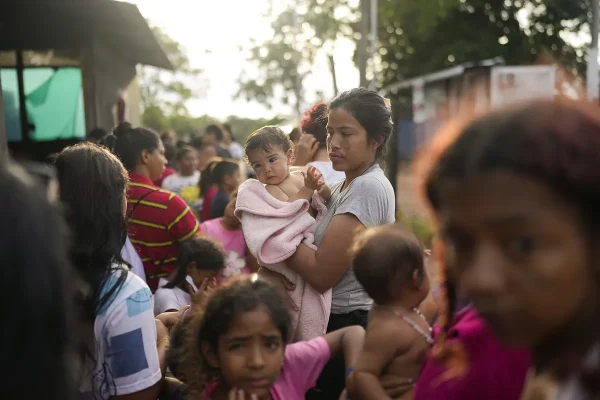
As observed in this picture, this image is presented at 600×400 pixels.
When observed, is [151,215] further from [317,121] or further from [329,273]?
[329,273]

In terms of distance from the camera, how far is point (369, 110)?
3.22 metres

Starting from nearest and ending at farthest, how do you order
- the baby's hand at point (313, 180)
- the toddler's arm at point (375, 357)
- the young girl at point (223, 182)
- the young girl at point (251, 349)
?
the toddler's arm at point (375, 357) < the young girl at point (251, 349) < the baby's hand at point (313, 180) < the young girl at point (223, 182)

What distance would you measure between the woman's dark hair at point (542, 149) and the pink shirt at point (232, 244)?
13.7 feet

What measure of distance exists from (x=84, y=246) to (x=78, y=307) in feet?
0.77

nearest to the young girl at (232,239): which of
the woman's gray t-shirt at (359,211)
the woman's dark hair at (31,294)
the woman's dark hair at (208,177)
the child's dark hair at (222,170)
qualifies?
the child's dark hair at (222,170)

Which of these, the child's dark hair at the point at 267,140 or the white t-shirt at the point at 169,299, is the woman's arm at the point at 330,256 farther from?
the white t-shirt at the point at 169,299

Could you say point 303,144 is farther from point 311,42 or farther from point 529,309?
point 311,42

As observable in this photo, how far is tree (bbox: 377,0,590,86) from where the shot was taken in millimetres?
32969

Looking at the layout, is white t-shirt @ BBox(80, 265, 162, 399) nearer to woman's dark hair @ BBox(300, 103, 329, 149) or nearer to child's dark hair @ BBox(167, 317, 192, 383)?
child's dark hair @ BBox(167, 317, 192, 383)

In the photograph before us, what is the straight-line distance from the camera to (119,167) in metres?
2.71

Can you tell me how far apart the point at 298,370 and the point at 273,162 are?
5.01 ft

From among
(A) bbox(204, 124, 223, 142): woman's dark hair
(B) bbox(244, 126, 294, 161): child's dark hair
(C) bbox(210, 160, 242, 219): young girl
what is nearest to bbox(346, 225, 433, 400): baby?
(B) bbox(244, 126, 294, 161): child's dark hair

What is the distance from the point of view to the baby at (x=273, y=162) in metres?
3.74

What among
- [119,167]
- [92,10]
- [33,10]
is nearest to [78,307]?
[119,167]
